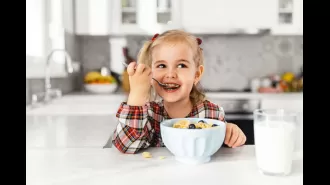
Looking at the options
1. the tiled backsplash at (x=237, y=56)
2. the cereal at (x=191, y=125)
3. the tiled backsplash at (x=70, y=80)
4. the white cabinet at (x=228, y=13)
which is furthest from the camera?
the tiled backsplash at (x=237, y=56)

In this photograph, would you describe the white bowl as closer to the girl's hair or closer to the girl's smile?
the girl's hair

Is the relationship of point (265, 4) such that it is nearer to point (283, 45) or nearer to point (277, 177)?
point (283, 45)

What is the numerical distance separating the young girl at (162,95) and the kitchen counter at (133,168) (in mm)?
61

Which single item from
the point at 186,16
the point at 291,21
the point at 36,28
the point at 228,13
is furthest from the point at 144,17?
the point at 291,21

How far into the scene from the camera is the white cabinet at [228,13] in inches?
114

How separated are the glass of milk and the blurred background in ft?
6.03

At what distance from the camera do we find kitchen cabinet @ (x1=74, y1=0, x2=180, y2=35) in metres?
2.99

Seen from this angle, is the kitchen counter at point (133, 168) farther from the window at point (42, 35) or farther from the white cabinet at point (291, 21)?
the white cabinet at point (291, 21)

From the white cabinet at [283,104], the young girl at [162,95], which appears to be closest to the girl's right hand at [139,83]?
the young girl at [162,95]

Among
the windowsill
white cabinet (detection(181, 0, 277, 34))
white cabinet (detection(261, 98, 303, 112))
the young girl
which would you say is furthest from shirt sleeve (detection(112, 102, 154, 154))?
white cabinet (detection(181, 0, 277, 34))

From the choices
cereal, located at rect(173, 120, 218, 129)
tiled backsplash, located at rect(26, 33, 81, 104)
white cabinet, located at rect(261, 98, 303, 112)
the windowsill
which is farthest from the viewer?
white cabinet, located at rect(261, 98, 303, 112)

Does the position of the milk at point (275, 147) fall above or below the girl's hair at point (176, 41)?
below

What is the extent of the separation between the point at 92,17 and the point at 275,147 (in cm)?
257
